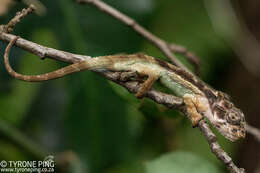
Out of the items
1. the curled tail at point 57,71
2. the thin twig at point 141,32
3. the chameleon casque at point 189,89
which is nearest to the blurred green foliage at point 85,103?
the chameleon casque at point 189,89

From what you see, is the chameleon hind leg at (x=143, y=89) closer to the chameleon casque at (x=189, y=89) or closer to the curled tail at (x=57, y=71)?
the chameleon casque at (x=189, y=89)

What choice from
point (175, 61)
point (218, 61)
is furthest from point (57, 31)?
point (218, 61)

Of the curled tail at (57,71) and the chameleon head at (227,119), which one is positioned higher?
the curled tail at (57,71)

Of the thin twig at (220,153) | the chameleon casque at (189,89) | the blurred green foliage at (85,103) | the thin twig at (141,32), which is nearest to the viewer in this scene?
the thin twig at (220,153)

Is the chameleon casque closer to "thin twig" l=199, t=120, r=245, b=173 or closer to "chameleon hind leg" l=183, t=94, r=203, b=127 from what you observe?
"chameleon hind leg" l=183, t=94, r=203, b=127

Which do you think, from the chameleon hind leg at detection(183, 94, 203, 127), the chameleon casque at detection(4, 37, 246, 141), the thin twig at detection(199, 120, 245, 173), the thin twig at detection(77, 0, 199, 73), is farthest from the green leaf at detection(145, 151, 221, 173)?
the thin twig at detection(199, 120, 245, 173)

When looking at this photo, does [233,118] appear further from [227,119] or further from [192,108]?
[192,108]

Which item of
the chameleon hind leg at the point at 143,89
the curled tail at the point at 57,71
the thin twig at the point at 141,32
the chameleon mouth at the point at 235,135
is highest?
the thin twig at the point at 141,32

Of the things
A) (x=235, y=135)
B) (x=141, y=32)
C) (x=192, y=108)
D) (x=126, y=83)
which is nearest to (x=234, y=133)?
(x=235, y=135)
